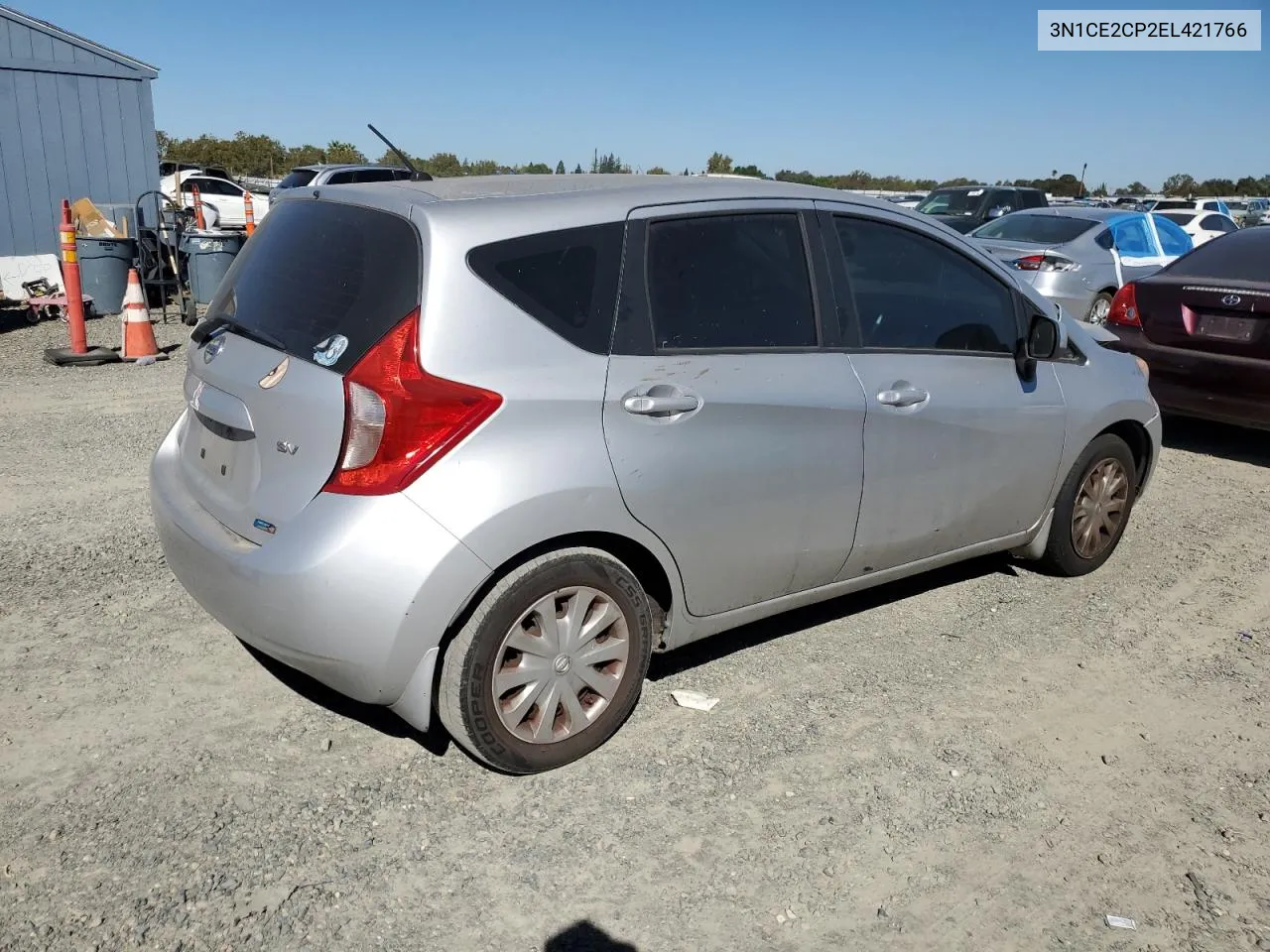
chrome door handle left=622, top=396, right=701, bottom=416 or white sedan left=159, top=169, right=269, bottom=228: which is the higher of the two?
white sedan left=159, top=169, right=269, bottom=228

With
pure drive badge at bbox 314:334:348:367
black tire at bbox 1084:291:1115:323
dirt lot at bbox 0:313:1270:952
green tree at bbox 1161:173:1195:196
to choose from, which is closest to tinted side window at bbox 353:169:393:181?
black tire at bbox 1084:291:1115:323

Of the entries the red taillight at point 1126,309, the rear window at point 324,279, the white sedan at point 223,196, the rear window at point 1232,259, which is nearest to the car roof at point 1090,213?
the rear window at point 1232,259

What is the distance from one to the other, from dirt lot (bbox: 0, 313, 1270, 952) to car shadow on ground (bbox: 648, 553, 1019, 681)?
0.02 m

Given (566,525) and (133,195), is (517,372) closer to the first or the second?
(566,525)

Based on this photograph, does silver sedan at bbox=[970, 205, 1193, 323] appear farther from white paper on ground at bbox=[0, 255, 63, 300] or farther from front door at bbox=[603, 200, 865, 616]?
white paper on ground at bbox=[0, 255, 63, 300]

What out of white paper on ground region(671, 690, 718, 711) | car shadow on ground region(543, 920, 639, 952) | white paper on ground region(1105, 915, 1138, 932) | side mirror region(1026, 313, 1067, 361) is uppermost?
side mirror region(1026, 313, 1067, 361)

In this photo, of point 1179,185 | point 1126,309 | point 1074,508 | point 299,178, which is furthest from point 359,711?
point 1179,185

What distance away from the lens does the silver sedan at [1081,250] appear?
36.3 feet

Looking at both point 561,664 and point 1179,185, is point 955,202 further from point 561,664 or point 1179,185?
point 1179,185

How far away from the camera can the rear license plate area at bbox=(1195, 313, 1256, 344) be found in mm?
6914

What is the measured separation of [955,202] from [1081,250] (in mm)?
8849

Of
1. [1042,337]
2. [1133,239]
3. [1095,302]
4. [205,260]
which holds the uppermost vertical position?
[205,260]

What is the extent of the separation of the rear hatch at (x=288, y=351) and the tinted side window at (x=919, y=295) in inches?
66.8

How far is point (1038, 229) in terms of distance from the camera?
12.0m
